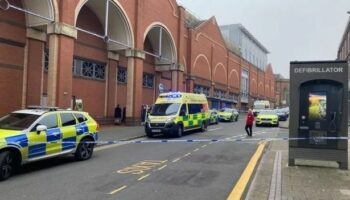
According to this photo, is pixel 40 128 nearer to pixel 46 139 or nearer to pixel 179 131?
pixel 46 139

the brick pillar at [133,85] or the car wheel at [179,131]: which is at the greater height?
the brick pillar at [133,85]

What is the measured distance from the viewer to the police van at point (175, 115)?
2058 centimetres

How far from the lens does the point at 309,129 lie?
10.7 meters

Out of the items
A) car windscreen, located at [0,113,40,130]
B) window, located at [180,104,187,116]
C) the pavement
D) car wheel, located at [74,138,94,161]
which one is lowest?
the pavement

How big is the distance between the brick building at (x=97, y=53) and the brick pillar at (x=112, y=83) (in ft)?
0.25

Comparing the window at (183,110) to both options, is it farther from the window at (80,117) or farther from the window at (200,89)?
the window at (200,89)

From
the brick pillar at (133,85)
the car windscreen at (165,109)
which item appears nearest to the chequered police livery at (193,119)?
the car windscreen at (165,109)

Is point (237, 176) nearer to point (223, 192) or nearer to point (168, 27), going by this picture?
point (223, 192)

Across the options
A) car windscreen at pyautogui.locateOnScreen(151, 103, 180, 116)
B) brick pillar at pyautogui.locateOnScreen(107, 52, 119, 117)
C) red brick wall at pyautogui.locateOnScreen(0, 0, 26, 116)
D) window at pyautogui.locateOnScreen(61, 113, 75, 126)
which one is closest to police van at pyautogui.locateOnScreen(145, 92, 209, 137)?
car windscreen at pyautogui.locateOnScreen(151, 103, 180, 116)

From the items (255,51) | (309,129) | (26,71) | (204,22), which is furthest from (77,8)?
(255,51)

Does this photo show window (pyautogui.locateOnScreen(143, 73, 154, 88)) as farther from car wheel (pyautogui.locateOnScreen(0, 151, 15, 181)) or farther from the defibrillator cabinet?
car wheel (pyautogui.locateOnScreen(0, 151, 15, 181))

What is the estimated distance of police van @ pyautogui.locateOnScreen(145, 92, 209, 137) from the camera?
810 inches

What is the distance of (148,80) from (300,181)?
28.8 meters

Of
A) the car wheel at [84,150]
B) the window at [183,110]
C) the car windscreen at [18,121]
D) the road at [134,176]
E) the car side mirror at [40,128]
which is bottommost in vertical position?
the road at [134,176]
